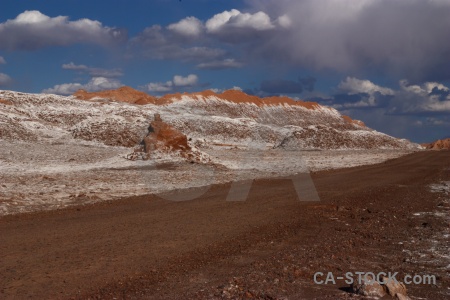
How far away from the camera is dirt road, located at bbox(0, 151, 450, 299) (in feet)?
26.9

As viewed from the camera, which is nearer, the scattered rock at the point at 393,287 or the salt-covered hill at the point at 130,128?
the scattered rock at the point at 393,287

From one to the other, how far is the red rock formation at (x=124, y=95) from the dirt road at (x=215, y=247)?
334ft

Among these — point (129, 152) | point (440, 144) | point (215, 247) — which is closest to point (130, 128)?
point (129, 152)

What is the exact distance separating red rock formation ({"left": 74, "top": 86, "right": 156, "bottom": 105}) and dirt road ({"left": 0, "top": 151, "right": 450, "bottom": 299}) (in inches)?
4010

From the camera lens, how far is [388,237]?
12180 millimetres

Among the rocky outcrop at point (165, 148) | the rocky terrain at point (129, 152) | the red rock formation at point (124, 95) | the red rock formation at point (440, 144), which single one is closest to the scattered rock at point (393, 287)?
the rocky terrain at point (129, 152)

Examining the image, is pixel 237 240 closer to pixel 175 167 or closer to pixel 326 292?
pixel 326 292

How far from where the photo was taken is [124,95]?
134625 millimetres

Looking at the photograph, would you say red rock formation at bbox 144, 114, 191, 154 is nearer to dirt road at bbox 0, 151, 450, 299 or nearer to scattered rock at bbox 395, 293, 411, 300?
dirt road at bbox 0, 151, 450, 299

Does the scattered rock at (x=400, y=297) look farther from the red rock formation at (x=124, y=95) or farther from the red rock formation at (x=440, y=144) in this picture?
the red rock formation at (x=124, y=95)

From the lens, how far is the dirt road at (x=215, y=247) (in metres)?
8.19

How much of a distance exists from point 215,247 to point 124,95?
127977 mm

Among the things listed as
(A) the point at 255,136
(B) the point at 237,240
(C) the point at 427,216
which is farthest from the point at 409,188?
(A) the point at 255,136

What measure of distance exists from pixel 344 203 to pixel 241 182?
26.7ft
